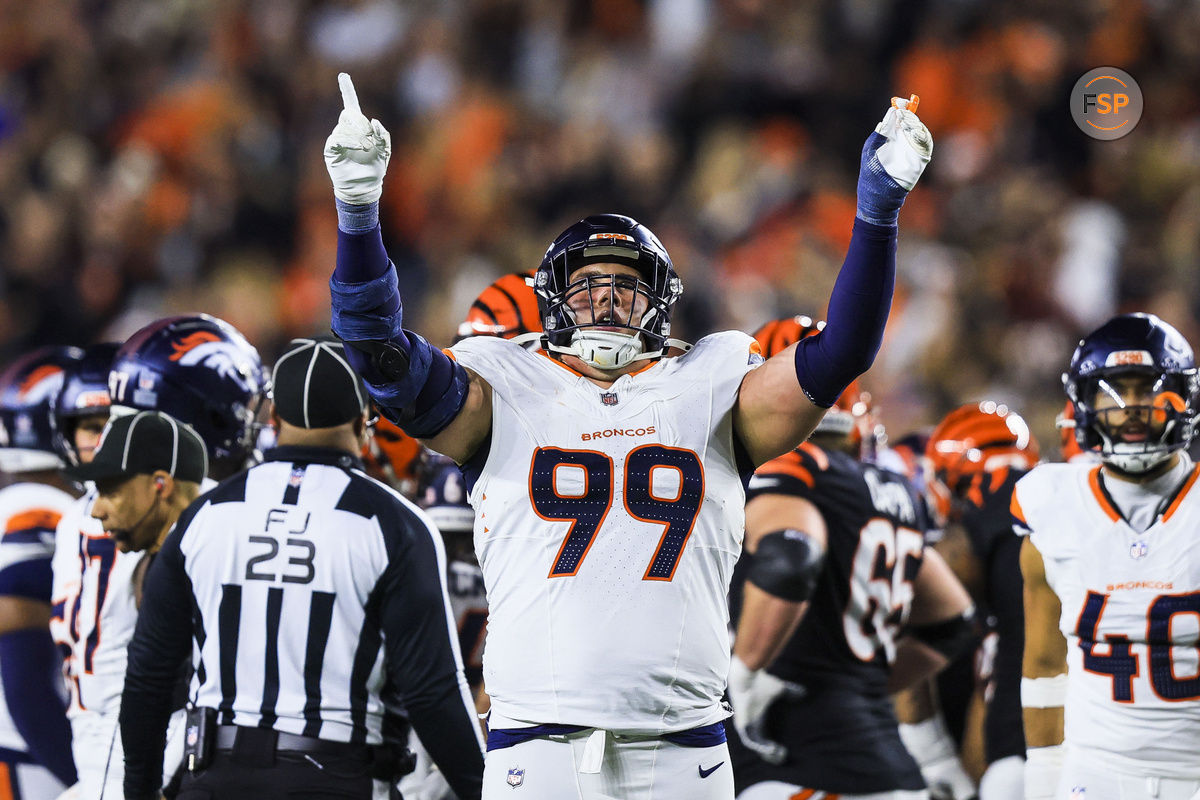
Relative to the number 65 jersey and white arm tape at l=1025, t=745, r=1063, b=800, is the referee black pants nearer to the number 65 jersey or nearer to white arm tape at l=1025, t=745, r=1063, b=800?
the number 65 jersey

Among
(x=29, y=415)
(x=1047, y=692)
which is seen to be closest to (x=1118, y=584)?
(x=1047, y=692)

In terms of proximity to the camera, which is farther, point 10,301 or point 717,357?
point 10,301

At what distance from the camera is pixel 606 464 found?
10.4ft

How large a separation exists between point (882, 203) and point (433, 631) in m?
1.59

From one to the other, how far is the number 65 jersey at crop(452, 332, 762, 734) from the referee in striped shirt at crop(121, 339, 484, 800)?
0.55 m

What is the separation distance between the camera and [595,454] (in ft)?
10.5

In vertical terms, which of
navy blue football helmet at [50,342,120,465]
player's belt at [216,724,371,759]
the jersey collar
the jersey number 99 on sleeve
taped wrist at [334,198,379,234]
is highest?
taped wrist at [334,198,379,234]

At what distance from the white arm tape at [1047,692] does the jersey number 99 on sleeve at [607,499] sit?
6.28 feet

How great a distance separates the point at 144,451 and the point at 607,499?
5.24 ft

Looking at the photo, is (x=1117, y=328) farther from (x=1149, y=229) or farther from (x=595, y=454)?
(x=1149, y=229)

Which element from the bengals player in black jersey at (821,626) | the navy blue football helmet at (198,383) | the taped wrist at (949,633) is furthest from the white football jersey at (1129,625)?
the navy blue football helmet at (198,383)

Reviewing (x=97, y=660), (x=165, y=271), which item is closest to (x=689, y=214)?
(x=165, y=271)

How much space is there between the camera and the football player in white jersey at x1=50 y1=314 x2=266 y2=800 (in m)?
4.27

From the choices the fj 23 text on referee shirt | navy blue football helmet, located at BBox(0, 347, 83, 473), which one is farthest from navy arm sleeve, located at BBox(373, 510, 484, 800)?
navy blue football helmet, located at BBox(0, 347, 83, 473)
